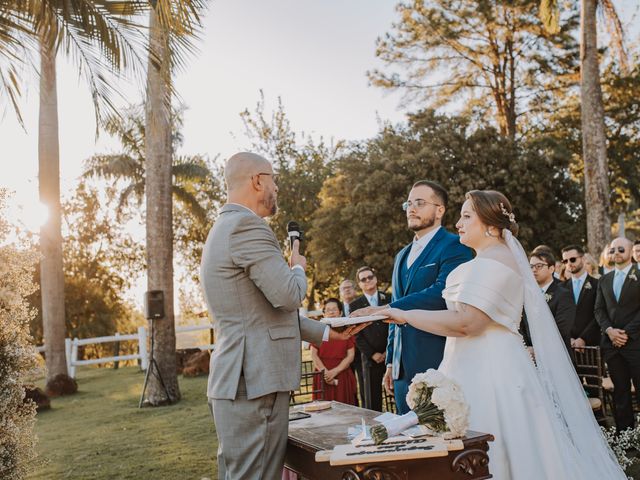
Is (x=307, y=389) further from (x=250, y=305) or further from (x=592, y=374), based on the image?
(x=250, y=305)

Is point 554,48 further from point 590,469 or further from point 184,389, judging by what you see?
point 590,469

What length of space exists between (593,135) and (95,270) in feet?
79.3

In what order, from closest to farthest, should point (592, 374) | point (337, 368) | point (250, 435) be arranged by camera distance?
point (250, 435) < point (592, 374) < point (337, 368)

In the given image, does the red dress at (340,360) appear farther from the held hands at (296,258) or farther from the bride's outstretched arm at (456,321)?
the held hands at (296,258)

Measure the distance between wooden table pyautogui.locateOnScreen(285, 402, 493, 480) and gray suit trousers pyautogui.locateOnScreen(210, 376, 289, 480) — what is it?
7.3 inches

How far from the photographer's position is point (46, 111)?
49.0 feet

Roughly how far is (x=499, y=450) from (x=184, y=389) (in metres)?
11.0

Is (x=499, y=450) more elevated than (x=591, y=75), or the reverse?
(x=591, y=75)

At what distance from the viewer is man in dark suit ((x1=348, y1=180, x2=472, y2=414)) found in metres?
4.34

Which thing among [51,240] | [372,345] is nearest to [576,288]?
[372,345]

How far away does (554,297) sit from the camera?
7031 millimetres

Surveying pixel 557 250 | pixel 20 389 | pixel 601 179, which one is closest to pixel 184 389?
pixel 20 389

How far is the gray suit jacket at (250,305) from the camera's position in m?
3.00

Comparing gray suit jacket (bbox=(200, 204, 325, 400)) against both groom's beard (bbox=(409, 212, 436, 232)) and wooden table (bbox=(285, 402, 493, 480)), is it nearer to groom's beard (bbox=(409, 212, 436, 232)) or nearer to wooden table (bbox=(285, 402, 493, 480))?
wooden table (bbox=(285, 402, 493, 480))
